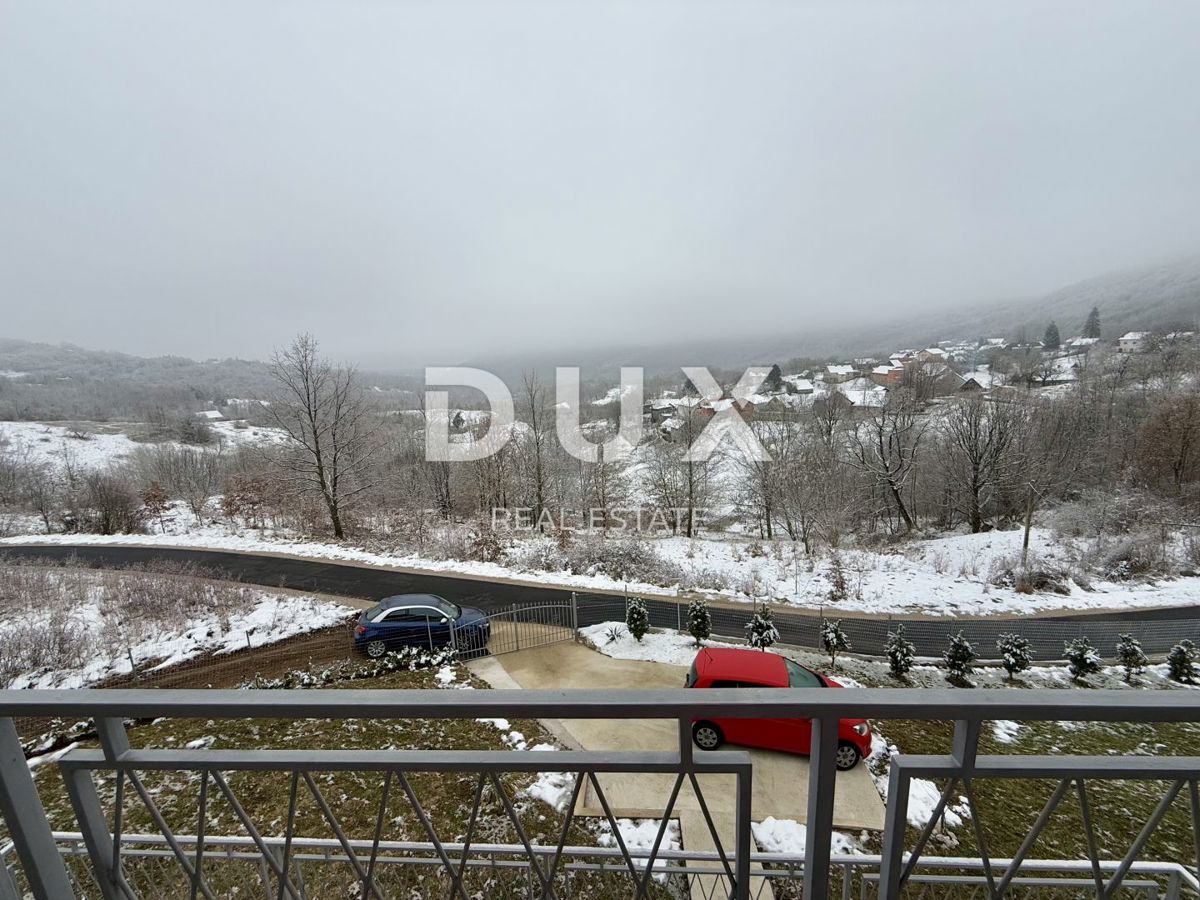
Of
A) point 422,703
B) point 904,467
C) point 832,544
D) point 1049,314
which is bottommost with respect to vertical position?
point 832,544

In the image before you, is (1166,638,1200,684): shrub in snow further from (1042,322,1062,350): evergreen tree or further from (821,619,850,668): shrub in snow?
(1042,322,1062,350): evergreen tree

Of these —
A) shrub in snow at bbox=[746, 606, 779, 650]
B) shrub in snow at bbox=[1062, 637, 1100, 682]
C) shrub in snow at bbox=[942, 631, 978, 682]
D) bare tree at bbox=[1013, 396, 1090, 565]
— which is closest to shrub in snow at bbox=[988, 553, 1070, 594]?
bare tree at bbox=[1013, 396, 1090, 565]

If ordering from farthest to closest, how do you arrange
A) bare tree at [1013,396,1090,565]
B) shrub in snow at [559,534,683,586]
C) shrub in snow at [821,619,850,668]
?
bare tree at [1013,396,1090,565]
shrub in snow at [559,534,683,586]
shrub in snow at [821,619,850,668]

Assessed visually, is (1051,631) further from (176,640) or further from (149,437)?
(149,437)

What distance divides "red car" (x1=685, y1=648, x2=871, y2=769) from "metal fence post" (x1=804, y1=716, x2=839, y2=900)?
445 centimetres

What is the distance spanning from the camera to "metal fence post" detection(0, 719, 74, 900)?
4.19ft

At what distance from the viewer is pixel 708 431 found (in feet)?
87.0

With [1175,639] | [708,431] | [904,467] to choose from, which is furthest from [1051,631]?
[708,431]

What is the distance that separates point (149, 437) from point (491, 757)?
50.8m

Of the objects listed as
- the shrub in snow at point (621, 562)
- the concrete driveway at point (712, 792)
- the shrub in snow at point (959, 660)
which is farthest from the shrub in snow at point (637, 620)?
the shrub in snow at point (959, 660)

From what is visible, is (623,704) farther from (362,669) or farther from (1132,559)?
(1132,559)

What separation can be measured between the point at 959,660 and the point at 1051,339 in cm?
6652

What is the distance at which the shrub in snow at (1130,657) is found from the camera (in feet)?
29.5

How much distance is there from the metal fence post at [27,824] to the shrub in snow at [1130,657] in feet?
44.8
